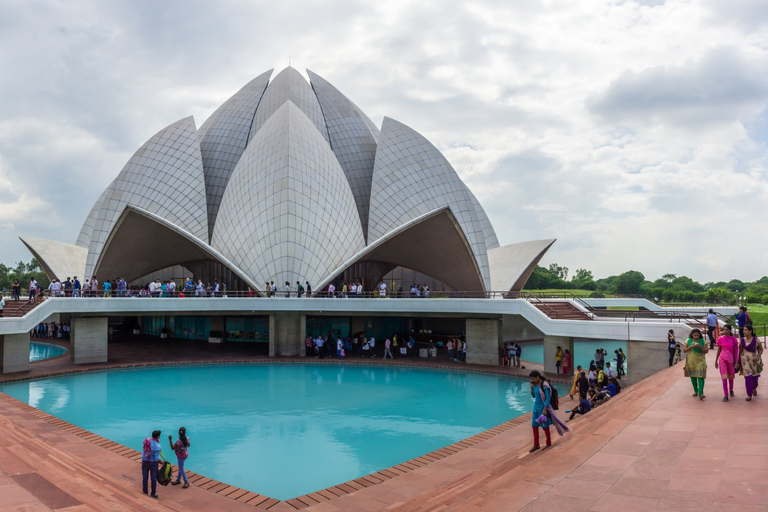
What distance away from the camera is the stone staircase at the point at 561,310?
18.0 metres

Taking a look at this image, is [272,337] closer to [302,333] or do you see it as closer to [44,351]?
[302,333]

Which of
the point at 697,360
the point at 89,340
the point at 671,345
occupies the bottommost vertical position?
the point at 89,340

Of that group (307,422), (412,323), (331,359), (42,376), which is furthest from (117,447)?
(412,323)

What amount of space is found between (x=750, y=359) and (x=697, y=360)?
2.29 feet

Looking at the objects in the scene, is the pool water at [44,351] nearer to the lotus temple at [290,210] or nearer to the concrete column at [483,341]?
the lotus temple at [290,210]

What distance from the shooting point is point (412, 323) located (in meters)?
29.3

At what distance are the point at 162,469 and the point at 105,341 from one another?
15.1 meters

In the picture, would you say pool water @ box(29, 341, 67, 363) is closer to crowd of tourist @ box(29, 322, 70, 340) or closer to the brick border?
crowd of tourist @ box(29, 322, 70, 340)

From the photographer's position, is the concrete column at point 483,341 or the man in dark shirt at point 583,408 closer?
the man in dark shirt at point 583,408

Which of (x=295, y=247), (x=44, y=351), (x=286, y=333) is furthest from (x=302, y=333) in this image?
(x=44, y=351)

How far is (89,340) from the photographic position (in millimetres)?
19828

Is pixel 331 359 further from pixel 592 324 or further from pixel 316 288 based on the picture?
pixel 592 324

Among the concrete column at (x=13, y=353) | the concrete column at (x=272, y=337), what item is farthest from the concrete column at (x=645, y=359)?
the concrete column at (x=13, y=353)

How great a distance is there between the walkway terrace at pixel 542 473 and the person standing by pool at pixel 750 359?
32 cm
